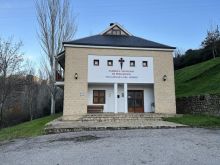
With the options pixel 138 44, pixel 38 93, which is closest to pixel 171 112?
pixel 138 44

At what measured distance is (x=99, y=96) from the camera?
2258 cm

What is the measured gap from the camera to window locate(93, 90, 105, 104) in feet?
73.6

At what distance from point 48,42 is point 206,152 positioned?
2487cm

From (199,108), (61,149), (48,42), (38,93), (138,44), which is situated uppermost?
(48,42)

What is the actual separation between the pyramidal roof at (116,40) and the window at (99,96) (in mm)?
4107

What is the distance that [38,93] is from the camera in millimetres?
45719

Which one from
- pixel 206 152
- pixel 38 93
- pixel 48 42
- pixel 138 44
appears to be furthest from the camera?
pixel 38 93

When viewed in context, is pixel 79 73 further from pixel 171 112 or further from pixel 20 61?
pixel 20 61

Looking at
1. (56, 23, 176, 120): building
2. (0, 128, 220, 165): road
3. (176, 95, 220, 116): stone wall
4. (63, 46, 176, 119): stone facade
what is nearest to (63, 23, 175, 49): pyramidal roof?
(56, 23, 176, 120): building

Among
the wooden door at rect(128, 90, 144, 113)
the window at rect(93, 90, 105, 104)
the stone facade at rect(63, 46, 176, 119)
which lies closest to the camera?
the stone facade at rect(63, 46, 176, 119)

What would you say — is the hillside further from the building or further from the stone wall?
the building

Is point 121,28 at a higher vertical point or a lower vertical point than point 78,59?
higher

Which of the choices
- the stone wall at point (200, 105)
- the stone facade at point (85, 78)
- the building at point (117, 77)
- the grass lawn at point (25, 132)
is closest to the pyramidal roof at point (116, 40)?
the building at point (117, 77)

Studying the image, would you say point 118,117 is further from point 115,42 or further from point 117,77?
point 115,42
